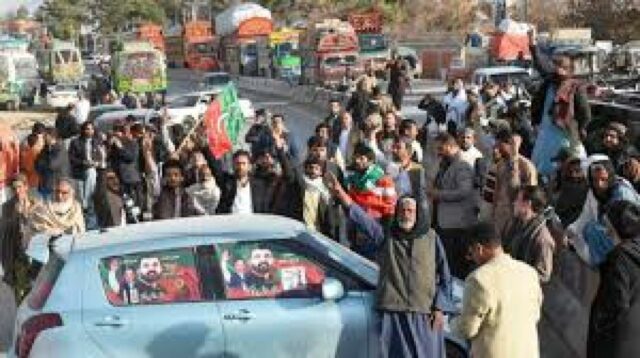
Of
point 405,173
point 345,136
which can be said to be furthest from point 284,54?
point 405,173

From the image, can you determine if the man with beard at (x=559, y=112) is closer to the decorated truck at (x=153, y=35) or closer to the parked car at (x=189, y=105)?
the parked car at (x=189, y=105)

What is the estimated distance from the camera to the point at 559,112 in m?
11.0

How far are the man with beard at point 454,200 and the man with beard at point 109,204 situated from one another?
137 inches

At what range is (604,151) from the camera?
10.3m

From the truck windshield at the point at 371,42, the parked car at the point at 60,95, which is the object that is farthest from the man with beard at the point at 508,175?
the parked car at the point at 60,95

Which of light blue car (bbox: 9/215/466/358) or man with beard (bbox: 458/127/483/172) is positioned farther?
man with beard (bbox: 458/127/483/172)

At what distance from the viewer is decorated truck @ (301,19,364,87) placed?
48.5 metres

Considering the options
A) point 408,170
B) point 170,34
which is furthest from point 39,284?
point 170,34

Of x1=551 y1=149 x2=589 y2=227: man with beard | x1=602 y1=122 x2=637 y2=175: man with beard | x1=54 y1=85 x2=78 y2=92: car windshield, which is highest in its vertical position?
x1=602 y1=122 x2=637 y2=175: man with beard

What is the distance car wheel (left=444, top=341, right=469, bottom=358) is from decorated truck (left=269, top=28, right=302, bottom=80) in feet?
171

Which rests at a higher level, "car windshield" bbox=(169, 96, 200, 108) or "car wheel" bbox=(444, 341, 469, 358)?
"car wheel" bbox=(444, 341, 469, 358)

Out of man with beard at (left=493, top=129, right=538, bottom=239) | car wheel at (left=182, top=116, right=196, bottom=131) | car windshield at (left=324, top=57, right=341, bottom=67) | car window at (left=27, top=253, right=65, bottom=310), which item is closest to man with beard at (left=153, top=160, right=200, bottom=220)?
man with beard at (left=493, top=129, right=538, bottom=239)

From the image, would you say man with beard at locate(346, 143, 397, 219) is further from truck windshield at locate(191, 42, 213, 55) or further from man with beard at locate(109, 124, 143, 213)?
truck windshield at locate(191, 42, 213, 55)

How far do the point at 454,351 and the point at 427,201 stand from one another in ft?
6.99
